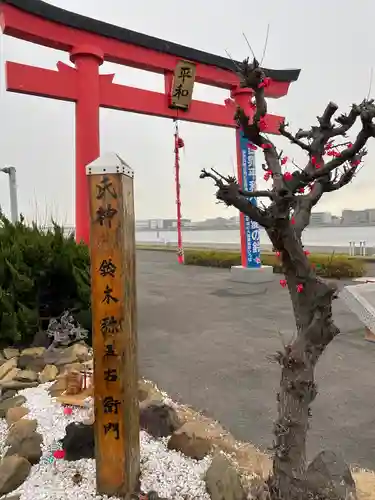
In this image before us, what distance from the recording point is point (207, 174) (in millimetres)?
1843

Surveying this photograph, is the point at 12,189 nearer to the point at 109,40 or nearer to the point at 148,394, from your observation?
the point at 109,40

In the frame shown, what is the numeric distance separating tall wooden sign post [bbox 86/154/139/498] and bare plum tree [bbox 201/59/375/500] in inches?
23.7

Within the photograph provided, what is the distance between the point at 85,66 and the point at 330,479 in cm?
727

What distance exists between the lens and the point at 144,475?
2.36 metres

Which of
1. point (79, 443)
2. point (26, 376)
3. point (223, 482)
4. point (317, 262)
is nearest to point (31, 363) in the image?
point (26, 376)

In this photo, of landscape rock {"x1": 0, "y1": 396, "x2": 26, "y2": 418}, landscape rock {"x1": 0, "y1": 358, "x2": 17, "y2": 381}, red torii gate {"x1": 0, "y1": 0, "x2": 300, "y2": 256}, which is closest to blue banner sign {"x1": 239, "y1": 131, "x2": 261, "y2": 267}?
red torii gate {"x1": 0, "y1": 0, "x2": 300, "y2": 256}

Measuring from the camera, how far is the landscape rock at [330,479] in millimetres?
1991

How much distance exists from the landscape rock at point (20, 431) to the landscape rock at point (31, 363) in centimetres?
131

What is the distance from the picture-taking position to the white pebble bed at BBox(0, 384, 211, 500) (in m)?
2.20

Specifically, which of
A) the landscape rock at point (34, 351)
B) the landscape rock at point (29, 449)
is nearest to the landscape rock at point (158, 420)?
the landscape rock at point (29, 449)

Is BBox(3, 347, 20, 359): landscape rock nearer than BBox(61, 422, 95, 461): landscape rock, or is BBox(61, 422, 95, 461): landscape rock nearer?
BBox(61, 422, 95, 461): landscape rock

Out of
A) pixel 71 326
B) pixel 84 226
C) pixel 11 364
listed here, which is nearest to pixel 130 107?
pixel 84 226

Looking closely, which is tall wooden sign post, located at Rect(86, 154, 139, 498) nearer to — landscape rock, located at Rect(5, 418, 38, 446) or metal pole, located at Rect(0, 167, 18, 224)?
landscape rock, located at Rect(5, 418, 38, 446)

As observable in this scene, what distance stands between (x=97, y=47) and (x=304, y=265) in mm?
7004
